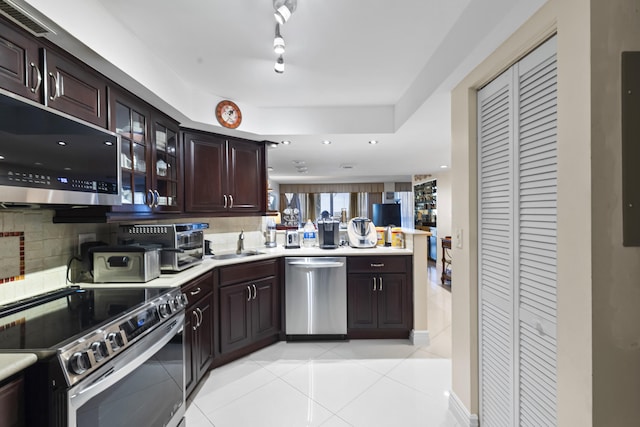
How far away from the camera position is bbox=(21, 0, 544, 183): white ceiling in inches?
55.1

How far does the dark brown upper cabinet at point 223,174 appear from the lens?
2570 millimetres

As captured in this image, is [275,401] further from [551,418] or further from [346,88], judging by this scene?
[346,88]

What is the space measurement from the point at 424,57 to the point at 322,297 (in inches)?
86.7

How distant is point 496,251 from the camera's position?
1.46m

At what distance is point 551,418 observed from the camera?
1115mm

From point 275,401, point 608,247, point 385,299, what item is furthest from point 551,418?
point 385,299

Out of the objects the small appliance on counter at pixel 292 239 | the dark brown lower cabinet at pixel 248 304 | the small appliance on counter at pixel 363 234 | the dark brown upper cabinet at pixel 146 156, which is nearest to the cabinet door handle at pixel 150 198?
the dark brown upper cabinet at pixel 146 156

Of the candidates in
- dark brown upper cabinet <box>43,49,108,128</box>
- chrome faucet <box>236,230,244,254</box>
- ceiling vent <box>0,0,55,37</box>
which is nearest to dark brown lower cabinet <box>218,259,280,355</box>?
chrome faucet <box>236,230,244,254</box>

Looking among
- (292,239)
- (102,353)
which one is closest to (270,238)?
(292,239)

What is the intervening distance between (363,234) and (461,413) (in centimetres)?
176

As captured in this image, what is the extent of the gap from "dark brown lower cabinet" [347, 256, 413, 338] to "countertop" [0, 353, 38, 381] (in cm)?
230

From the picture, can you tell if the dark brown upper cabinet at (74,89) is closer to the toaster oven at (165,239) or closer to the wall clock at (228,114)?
the toaster oven at (165,239)

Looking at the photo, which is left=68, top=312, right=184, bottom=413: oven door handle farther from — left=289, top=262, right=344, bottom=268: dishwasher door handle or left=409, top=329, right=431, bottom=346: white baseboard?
left=409, top=329, right=431, bottom=346: white baseboard

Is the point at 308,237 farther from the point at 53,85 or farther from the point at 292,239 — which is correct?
the point at 53,85
